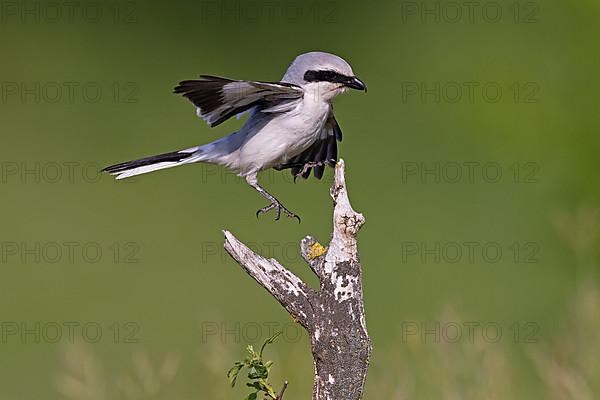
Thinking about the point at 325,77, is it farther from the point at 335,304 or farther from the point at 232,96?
the point at 335,304

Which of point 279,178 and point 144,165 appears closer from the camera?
point 144,165

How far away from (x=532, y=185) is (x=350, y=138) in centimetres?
119

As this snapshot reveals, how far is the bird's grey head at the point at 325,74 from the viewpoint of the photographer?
108 inches

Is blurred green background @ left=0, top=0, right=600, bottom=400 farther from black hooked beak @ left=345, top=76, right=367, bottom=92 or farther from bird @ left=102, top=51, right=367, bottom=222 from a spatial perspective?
black hooked beak @ left=345, top=76, right=367, bottom=92

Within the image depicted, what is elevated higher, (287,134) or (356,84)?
(356,84)

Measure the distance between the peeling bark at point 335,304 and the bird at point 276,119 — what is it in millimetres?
500

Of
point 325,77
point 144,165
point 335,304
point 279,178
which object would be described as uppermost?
point 325,77

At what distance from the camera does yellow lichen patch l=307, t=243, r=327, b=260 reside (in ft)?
7.42

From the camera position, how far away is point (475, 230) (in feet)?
23.0

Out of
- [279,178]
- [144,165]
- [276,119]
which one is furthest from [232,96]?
[279,178]

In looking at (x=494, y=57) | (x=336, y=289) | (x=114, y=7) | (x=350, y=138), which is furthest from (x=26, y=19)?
(x=336, y=289)

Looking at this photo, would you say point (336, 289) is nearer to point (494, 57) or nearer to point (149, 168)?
point (149, 168)

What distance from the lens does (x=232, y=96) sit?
8.96 feet

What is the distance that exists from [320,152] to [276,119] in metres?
0.26
